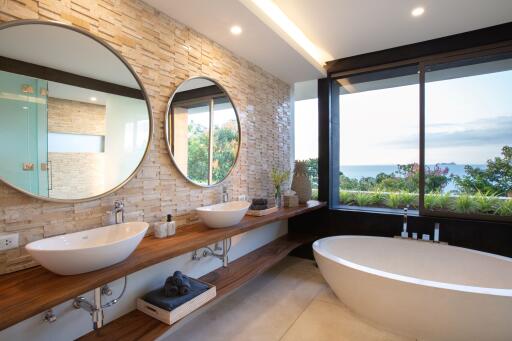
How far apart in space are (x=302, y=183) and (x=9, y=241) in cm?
291

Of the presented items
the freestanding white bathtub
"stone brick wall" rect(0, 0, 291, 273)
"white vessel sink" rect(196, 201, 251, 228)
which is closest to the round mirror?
"stone brick wall" rect(0, 0, 291, 273)

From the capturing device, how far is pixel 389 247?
9.80 ft

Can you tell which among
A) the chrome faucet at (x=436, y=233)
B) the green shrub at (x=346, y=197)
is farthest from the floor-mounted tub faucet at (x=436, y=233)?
the green shrub at (x=346, y=197)

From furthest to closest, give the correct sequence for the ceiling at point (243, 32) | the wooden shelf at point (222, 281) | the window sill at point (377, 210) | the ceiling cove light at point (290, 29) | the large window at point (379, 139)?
1. the large window at point (379, 139)
2. the window sill at point (377, 210)
3. the ceiling cove light at point (290, 29)
4. the ceiling at point (243, 32)
5. the wooden shelf at point (222, 281)

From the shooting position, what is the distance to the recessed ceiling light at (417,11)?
2387 millimetres

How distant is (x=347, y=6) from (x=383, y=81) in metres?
1.53

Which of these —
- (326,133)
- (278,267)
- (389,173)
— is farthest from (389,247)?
(326,133)

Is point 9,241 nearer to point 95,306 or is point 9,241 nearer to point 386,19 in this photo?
point 95,306

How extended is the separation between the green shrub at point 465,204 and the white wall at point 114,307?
8.30ft

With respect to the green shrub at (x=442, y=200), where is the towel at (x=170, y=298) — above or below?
below

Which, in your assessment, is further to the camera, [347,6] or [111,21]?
[347,6]

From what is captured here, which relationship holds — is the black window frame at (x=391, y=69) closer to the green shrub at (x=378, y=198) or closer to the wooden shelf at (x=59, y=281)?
the green shrub at (x=378, y=198)

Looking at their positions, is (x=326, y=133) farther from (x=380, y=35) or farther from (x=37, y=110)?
(x=37, y=110)

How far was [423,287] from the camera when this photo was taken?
6.20 ft
